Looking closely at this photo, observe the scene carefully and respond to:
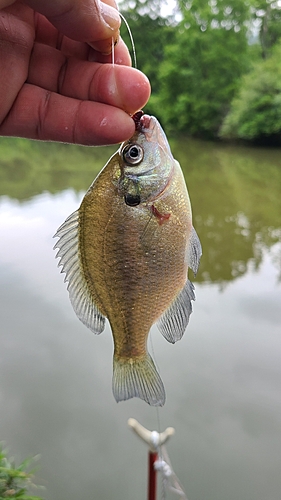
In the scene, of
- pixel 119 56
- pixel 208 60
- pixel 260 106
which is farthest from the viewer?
pixel 208 60

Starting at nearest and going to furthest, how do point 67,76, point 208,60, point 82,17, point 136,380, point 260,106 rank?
point 82,17 → point 136,380 → point 67,76 → point 260,106 → point 208,60

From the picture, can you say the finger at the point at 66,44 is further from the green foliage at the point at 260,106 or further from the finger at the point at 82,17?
the green foliage at the point at 260,106

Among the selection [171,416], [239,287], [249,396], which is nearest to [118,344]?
[171,416]

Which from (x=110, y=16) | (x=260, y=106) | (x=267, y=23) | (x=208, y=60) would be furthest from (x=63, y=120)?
(x=267, y=23)

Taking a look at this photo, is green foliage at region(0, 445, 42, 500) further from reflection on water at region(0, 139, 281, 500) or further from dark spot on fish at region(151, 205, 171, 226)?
dark spot on fish at region(151, 205, 171, 226)

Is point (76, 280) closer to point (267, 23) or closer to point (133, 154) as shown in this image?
point (133, 154)

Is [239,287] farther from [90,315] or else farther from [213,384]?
[90,315]

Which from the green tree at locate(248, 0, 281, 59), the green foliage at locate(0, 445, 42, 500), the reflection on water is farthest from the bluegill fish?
the green tree at locate(248, 0, 281, 59)

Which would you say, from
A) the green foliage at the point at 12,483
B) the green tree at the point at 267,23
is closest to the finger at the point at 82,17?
the green foliage at the point at 12,483
